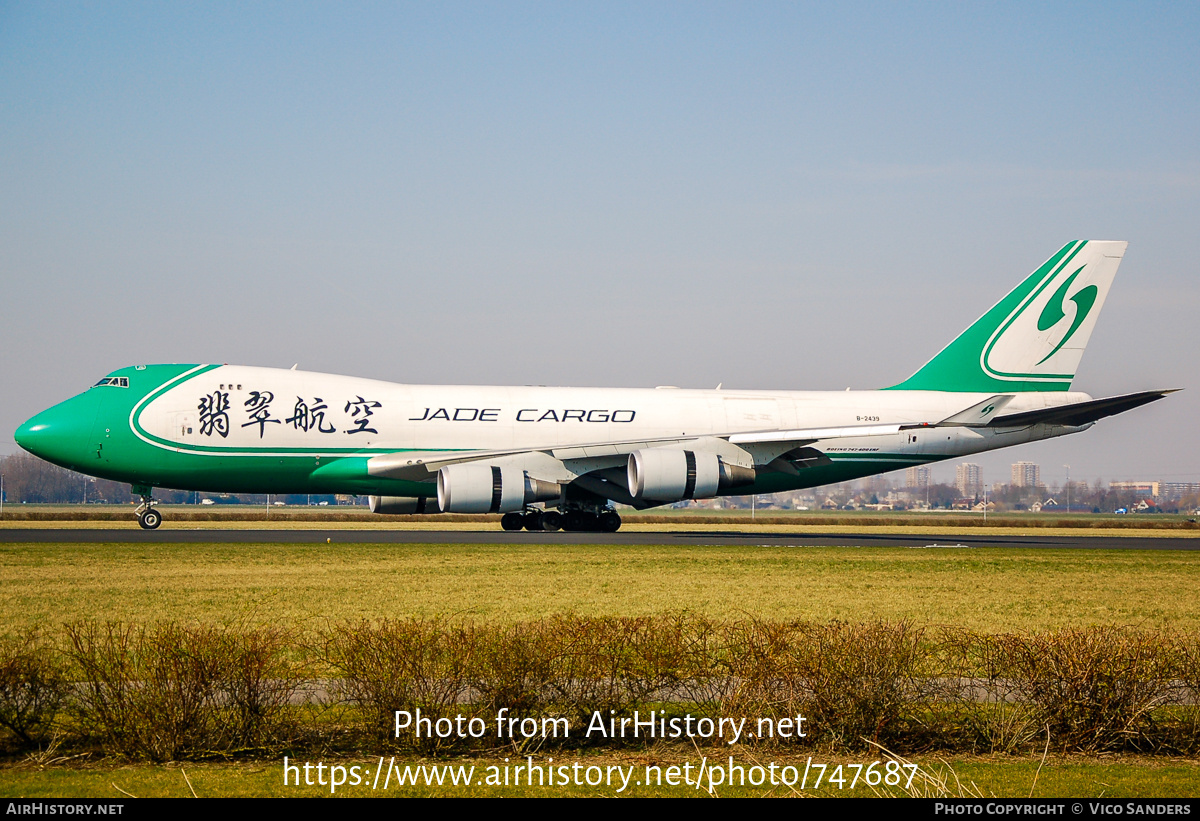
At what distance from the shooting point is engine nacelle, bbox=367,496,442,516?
41562 mm

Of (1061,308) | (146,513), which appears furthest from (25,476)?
(1061,308)

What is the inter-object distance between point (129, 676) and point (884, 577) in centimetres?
1876

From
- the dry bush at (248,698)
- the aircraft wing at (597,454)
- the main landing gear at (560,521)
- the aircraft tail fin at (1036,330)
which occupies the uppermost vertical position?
the aircraft tail fin at (1036,330)

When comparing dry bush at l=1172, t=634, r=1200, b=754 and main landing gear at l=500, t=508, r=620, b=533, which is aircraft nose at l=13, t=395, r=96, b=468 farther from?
dry bush at l=1172, t=634, r=1200, b=754

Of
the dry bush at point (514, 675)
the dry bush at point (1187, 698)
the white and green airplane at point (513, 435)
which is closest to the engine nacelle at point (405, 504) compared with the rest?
the white and green airplane at point (513, 435)

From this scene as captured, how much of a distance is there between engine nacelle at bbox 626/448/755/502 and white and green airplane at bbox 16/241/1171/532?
0.17 ft

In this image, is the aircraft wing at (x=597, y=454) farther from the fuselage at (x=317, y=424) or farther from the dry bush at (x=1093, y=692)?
the dry bush at (x=1093, y=692)

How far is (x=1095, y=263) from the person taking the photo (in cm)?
4747

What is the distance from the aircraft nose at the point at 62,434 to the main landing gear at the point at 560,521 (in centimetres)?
1481

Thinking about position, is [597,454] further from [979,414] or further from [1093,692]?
[1093,692]

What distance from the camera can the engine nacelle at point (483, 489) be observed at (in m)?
37.2

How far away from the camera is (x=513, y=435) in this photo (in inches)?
1615

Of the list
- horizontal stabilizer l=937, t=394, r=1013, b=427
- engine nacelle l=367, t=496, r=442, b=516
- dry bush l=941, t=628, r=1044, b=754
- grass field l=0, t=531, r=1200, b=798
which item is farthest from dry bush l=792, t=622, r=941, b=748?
engine nacelle l=367, t=496, r=442, b=516

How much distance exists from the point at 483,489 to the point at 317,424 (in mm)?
6378
